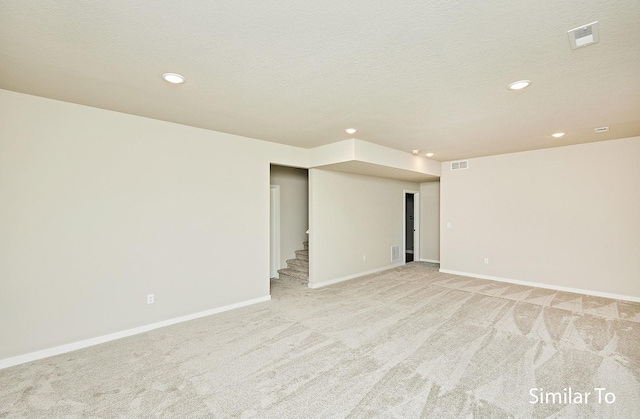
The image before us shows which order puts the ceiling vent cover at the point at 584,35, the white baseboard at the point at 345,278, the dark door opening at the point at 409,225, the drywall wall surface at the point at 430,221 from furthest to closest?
the dark door opening at the point at 409,225
the drywall wall surface at the point at 430,221
the white baseboard at the point at 345,278
the ceiling vent cover at the point at 584,35

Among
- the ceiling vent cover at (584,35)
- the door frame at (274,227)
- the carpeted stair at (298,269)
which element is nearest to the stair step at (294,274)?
the carpeted stair at (298,269)

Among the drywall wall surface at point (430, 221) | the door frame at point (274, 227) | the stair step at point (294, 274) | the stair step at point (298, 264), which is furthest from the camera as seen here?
the drywall wall surface at point (430, 221)

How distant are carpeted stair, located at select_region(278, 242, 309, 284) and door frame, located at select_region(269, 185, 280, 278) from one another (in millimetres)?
205

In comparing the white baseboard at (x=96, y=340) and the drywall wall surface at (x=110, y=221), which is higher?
the drywall wall surface at (x=110, y=221)

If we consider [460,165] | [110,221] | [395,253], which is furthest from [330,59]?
[395,253]

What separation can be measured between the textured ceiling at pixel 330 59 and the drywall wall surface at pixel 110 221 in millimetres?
363

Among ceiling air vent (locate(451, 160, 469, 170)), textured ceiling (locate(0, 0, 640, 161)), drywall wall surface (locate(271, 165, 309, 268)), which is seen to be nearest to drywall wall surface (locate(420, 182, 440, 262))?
ceiling air vent (locate(451, 160, 469, 170))

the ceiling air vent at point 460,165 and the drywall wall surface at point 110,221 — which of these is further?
the ceiling air vent at point 460,165

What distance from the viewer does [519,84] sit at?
101 inches

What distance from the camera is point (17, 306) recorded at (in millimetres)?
2758

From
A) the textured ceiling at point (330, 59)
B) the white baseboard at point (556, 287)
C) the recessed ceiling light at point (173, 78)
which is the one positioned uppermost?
the textured ceiling at point (330, 59)

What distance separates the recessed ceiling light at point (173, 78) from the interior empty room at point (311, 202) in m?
0.02

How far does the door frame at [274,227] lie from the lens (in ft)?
20.1

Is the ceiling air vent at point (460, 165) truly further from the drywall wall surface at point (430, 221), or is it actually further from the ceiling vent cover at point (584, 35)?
the ceiling vent cover at point (584, 35)
